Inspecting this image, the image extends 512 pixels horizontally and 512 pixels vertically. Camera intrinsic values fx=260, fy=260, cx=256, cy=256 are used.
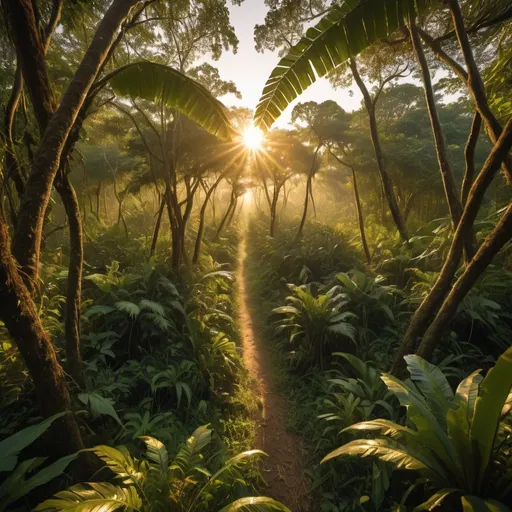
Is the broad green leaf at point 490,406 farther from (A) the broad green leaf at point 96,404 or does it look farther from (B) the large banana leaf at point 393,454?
(A) the broad green leaf at point 96,404

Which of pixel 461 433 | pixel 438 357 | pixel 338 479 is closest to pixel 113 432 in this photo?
pixel 338 479

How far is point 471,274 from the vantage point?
3096mm

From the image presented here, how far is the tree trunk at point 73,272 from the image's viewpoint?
10.2ft

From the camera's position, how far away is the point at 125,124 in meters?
11.7

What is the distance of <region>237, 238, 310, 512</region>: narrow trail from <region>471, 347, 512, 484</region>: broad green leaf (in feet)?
7.11

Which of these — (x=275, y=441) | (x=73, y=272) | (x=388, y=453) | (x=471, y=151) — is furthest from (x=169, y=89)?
(x=275, y=441)

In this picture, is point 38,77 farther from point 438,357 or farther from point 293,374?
point 438,357

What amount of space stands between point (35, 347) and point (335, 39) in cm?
422

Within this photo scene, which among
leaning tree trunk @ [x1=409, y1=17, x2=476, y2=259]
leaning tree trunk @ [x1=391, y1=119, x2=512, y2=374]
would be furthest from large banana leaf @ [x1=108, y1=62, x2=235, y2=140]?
leaning tree trunk @ [x1=409, y1=17, x2=476, y2=259]

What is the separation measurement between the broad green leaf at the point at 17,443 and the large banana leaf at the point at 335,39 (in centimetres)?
401

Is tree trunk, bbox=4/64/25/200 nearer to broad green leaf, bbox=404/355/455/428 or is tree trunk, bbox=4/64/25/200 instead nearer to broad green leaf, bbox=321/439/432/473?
broad green leaf, bbox=321/439/432/473

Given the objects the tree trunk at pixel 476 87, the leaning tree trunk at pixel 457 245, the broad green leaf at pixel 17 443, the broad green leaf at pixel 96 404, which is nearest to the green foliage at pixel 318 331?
the leaning tree trunk at pixel 457 245

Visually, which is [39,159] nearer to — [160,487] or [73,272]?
[73,272]

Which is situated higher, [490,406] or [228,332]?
[228,332]
